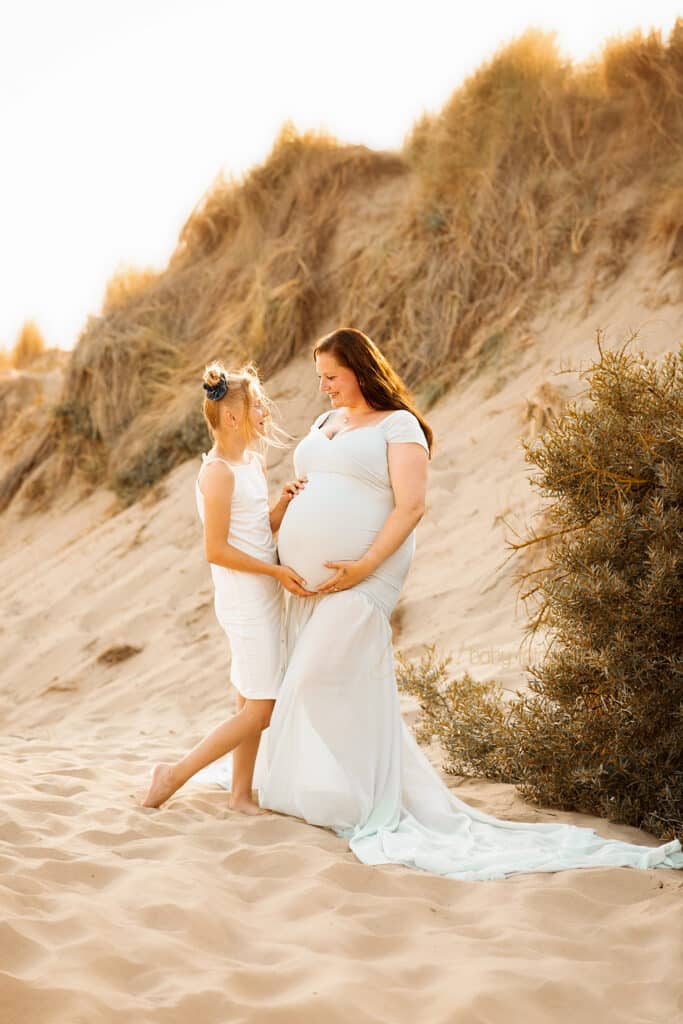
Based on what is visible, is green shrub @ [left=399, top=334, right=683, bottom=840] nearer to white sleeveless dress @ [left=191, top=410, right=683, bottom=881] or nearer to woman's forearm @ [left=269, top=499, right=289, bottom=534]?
white sleeveless dress @ [left=191, top=410, right=683, bottom=881]

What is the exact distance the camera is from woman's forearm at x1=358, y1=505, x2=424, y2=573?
4.54m

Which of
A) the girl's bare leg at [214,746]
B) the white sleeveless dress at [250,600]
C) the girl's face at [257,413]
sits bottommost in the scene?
the girl's bare leg at [214,746]

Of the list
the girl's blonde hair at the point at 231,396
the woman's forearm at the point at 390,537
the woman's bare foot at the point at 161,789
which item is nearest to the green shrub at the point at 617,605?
the woman's forearm at the point at 390,537

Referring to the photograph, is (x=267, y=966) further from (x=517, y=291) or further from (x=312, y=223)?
(x=312, y=223)

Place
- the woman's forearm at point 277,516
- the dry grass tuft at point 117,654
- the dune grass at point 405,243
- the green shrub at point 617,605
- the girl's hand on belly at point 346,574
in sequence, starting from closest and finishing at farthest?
the green shrub at point 617,605 → the girl's hand on belly at point 346,574 → the woman's forearm at point 277,516 → the dry grass tuft at point 117,654 → the dune grass at point 405,243

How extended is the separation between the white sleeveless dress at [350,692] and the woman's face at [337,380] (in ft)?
0.60

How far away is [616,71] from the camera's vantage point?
34.3ft

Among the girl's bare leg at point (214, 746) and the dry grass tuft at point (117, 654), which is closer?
the girl's bare leg at point (214, 746)

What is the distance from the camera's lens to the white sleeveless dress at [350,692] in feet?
14.4

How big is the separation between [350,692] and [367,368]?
1410 millimetres

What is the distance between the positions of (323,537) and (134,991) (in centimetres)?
217

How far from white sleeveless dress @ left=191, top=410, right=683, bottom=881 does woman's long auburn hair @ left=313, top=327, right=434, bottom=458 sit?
12 cm

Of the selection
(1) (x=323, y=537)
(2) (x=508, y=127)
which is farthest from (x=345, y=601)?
(2) (x=508, y=127)

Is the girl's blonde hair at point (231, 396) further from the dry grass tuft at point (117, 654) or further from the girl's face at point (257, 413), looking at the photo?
the dry grass tuft at point (117, 654)
